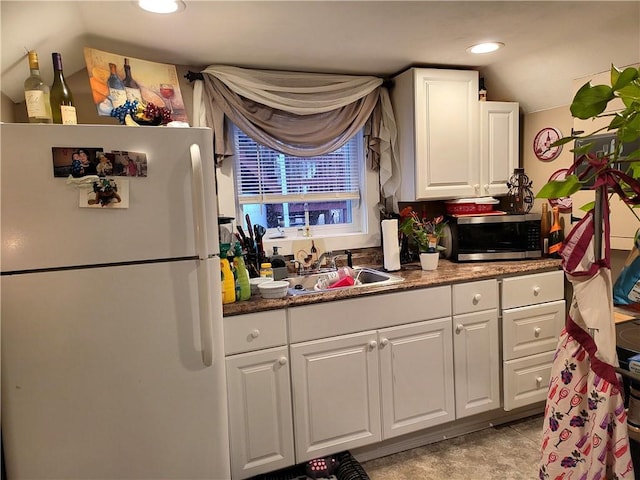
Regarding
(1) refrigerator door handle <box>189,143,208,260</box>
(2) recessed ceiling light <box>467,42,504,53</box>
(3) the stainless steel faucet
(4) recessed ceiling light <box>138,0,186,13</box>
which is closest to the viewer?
(1) refrigerator door handle <box>189,143,208,260</box>

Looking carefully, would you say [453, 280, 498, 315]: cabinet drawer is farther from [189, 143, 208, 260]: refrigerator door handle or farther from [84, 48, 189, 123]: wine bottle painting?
[84, 48, 189, 123]: wine bottle painting

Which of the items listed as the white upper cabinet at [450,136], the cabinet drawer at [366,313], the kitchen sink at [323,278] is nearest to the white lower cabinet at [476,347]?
the cabinet drawer at [366,313]

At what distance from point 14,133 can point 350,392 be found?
172 centimetres

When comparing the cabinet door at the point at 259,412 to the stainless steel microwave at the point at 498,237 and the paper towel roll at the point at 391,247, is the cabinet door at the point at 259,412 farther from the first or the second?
the stainless steel microwave at the point at 498,237

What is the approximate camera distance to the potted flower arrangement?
243 cm

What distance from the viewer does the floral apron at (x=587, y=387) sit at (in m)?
0.84

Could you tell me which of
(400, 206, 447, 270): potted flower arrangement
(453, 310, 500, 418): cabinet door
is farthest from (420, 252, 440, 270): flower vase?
(453, 310, 500, 418): cabinet door

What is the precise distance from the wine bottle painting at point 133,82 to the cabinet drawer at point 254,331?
3.06ft

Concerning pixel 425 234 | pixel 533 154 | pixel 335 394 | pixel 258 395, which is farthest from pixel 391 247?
pixel 533 154

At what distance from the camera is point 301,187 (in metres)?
2.69

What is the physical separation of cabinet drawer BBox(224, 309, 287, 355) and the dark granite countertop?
1.3 inches

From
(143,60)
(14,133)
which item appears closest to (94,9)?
(143,60)

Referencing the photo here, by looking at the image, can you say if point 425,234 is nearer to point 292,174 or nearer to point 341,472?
point 292,174

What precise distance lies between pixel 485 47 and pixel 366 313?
1559 millimetres
